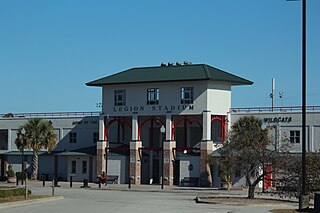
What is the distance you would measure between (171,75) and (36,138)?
48.1 feet

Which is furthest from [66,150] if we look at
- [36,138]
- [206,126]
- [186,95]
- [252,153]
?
[252,153]

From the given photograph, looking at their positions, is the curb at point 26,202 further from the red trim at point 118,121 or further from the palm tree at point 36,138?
the palm tree at point 36,138

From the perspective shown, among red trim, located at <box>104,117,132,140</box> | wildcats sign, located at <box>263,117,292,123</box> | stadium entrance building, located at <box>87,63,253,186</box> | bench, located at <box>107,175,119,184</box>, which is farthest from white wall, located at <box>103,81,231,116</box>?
bench, located at <box>107,175,119,184</box>

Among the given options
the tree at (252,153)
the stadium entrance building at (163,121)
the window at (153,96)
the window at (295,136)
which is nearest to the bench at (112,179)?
the stadium entrance building at (163,121)

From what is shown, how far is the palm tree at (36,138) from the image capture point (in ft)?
208

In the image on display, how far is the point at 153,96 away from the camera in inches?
2389

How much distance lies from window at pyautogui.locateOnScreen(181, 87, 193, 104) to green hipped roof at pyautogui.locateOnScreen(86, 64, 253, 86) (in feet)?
3.64

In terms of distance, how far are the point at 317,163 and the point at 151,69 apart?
31725 millimetres

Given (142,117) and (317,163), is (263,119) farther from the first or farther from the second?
→ (317,163)

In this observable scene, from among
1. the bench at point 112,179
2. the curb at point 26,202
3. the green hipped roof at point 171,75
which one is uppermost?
the green hipped roof at point 171,75

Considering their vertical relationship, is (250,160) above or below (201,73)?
below

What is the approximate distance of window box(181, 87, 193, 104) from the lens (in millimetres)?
58809

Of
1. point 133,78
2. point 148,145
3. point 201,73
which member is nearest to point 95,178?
point 148,145

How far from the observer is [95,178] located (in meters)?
63.8
